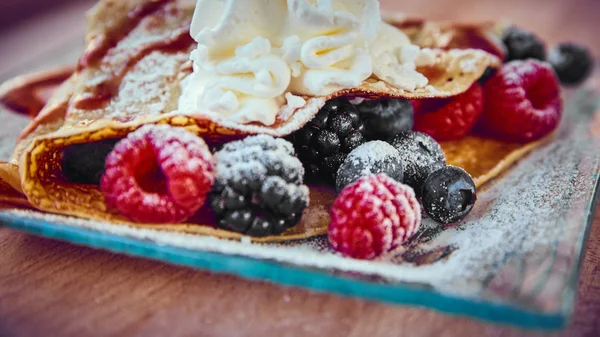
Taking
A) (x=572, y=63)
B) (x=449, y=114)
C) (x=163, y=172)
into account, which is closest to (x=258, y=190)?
(x=163, y=172)

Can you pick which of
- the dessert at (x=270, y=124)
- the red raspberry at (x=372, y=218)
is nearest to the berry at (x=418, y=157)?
the dessert at (x=270, y=124)

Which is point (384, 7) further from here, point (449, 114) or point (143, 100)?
point (143, 100)

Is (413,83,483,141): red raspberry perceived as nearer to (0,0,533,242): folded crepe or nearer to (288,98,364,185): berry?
(0,0,533,242): folded crepe

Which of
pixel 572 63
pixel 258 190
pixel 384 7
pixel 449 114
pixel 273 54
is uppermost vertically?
pixel 273 54

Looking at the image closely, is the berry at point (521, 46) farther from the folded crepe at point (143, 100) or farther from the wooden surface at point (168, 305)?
the wooden surface at point (168, 305)

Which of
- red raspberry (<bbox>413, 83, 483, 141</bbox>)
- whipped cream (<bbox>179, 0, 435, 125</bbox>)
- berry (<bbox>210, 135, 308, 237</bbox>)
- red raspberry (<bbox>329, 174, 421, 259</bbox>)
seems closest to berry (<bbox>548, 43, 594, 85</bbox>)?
red raspberry (<bbox>413, 83, 483, 141</bbox>)

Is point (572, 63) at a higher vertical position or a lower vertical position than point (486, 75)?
lower
